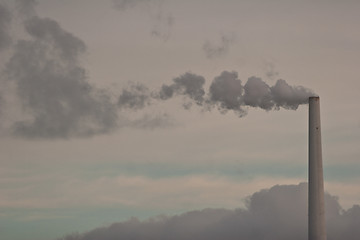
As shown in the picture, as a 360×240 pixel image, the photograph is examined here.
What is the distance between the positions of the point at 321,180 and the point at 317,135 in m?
4.01

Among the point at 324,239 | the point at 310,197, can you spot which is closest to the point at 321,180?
the point at 310,197

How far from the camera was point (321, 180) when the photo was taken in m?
43.8

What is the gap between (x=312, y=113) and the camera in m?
44.2

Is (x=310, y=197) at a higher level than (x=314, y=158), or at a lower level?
lower

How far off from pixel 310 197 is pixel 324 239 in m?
3.80

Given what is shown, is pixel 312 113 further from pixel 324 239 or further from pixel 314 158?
pixel 324 239

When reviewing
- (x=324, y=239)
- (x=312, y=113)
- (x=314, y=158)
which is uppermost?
(x=312, y=113)

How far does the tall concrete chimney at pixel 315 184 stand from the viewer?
43594 millimetres

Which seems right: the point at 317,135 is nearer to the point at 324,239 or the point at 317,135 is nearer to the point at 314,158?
the point at 314,158

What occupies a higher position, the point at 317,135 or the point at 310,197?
the point at 317,135

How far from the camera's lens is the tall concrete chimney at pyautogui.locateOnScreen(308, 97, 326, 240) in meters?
43.6

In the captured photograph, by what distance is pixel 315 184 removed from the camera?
43656 mm

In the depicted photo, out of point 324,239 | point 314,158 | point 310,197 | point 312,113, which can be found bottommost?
point 324,239

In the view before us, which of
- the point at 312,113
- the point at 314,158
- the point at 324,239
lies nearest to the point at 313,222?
the point at 324,239
